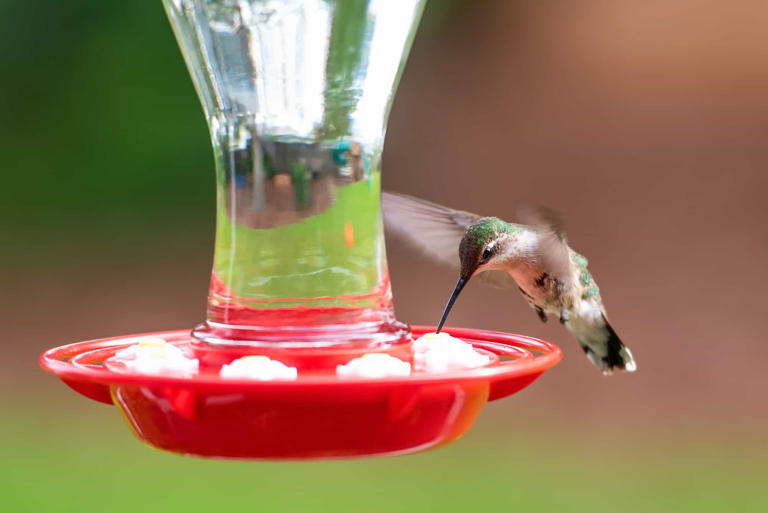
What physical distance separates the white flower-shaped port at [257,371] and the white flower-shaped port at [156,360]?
9cm

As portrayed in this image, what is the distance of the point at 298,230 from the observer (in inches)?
62.6

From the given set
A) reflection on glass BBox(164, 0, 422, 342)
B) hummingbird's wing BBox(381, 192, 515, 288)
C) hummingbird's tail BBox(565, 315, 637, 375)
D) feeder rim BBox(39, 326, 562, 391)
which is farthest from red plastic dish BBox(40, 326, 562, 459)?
hummingbird's tail BBox(565, 315, 637, 375)

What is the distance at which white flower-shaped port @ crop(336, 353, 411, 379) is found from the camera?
4.35ft

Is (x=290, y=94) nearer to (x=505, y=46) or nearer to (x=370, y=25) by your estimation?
(x=370, y=25)

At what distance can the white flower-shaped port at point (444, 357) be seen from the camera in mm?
1460

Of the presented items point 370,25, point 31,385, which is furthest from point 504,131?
point 370,25

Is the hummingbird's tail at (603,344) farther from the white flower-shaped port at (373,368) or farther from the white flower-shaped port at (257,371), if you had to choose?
the white flower-shaped port at (257,371)

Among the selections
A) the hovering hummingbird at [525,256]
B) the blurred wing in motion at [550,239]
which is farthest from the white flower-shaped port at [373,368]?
the blurred wing in motion at [550,239]

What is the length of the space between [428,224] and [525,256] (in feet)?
1.01

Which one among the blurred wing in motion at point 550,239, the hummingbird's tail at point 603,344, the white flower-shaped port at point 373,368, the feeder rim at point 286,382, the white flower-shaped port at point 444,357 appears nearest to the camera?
the feeder rim at point 286,382

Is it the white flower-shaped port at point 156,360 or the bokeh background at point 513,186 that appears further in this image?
the bokeh background at point 513,186

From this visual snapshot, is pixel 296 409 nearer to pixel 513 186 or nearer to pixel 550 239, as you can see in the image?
pixel 550 239

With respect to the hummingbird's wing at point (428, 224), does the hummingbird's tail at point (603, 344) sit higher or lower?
lower

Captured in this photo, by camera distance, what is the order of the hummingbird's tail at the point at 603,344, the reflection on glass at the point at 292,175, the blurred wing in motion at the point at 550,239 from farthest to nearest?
Result: the hummingbird's tail at the point at 603,344 < the blurred wing in motion at the point at 550,239 < the reflection on glass at the point at 292,175
